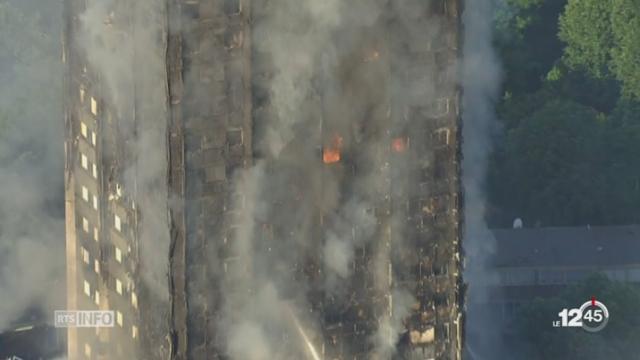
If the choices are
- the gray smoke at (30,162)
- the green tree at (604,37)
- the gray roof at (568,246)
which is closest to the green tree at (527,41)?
the green tree at (604,37)

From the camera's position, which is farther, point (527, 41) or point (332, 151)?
point (527, 41)

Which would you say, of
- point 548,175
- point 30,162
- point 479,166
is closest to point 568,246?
point 548,175

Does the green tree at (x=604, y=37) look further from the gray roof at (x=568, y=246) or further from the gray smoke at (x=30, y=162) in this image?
the gray smoke at (x=30, y=162)

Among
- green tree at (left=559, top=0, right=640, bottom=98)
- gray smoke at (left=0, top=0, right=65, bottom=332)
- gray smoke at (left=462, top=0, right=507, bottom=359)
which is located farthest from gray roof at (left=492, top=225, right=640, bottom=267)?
gray smoke at (left=0, top=0, right=65, bottom=332)

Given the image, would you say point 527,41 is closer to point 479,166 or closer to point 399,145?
point 479,166

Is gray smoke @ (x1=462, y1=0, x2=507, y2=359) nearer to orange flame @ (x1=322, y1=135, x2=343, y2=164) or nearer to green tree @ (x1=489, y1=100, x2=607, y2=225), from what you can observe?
green tree @ (x1=489, y1=100, x2=607, y2=225)

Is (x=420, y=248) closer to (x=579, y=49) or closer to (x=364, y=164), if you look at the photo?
(x=364, y=164)
